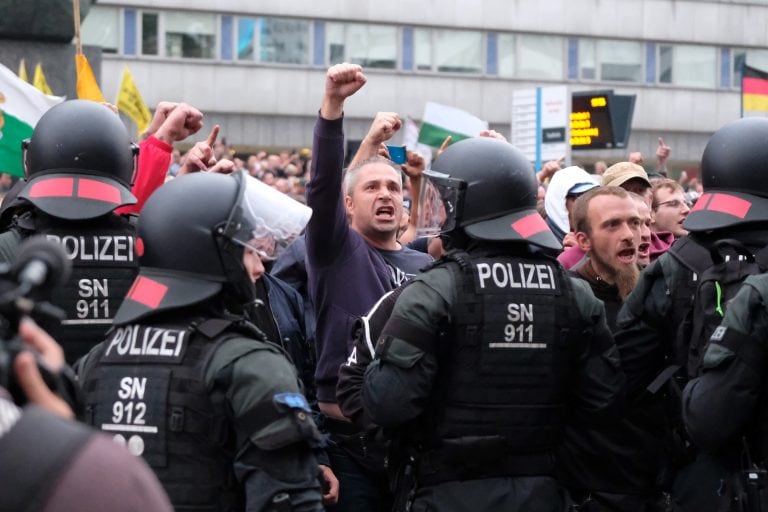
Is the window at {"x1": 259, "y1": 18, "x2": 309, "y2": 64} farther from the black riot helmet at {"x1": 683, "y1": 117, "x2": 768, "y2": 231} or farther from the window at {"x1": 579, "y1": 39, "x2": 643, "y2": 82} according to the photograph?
the black riot helmet at {"x1": 683, "y1": 117, "x2": 768, "y2": 231}

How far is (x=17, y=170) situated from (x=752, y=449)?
456 centimetres

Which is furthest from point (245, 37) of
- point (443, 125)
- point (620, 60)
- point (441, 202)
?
point (441, 202)

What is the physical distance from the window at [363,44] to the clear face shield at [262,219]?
107 ft

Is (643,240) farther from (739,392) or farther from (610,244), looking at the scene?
(739,392)

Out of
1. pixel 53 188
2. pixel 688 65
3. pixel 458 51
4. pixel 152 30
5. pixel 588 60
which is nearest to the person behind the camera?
pixel 53 188

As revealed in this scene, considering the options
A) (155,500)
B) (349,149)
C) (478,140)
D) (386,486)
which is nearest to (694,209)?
(478,140)

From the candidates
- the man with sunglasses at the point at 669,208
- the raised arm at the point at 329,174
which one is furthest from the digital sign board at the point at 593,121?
the raised arm at the point at 329,174

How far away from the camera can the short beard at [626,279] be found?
18.7 feet

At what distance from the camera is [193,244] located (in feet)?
12.4

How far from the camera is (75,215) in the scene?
476 cm

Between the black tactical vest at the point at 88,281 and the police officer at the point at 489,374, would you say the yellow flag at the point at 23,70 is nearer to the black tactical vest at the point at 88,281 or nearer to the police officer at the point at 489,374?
the black tactical vest at the point at 88,281

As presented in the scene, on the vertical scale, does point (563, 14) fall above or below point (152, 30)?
above

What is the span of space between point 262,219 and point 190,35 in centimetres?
3270

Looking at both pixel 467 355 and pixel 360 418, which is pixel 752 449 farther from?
pixel 360 418
